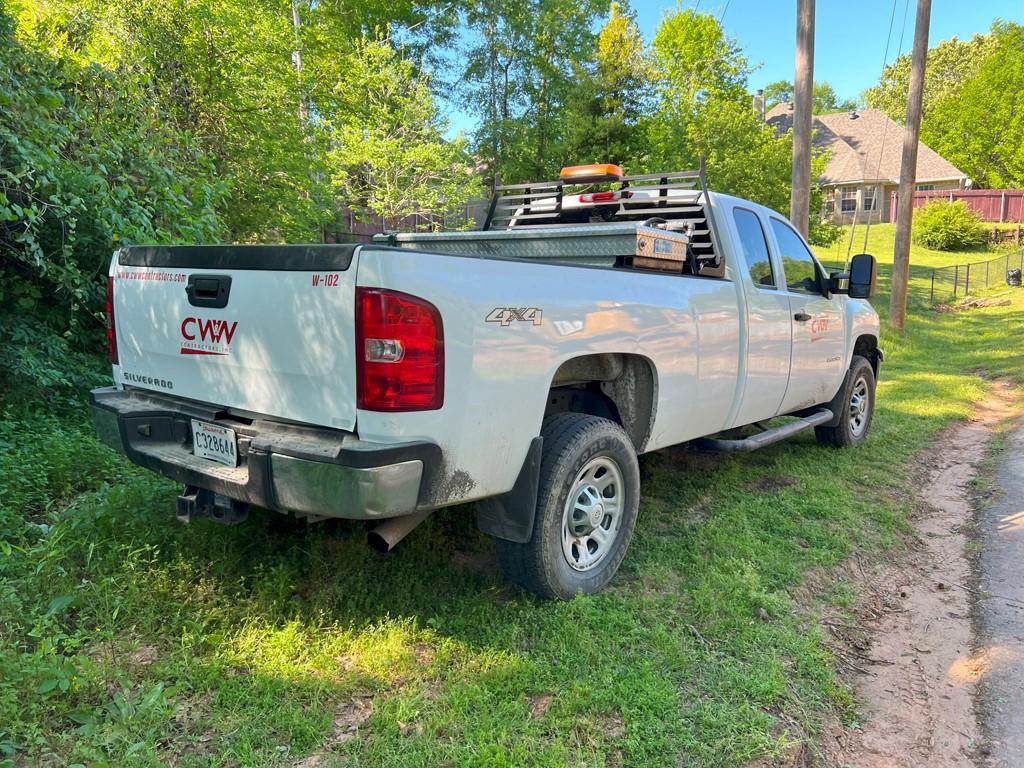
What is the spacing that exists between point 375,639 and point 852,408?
529cm

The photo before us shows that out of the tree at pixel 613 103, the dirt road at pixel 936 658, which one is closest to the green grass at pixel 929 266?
the tree at pixel 613 103

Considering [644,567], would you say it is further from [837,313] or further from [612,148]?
[612,148]

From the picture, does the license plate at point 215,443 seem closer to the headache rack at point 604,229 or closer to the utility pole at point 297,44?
the headache rack at point 604,229

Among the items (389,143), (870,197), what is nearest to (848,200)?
(870,197)

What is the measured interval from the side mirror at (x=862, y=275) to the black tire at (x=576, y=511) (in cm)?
311

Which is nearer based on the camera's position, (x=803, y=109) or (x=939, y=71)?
(x=803, y=109)

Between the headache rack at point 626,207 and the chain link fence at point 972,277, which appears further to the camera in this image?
the chain link fence at point 972,277

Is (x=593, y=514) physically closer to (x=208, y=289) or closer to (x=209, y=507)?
(x=209, y=507)

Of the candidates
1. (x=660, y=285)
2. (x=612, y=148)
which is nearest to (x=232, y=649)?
(x=660, y=285)

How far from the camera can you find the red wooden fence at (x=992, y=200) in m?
38.2

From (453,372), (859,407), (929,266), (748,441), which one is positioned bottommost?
(859,407)

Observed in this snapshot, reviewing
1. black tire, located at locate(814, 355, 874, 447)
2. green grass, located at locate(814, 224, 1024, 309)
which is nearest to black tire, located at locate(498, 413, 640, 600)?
black tire, located at locate(814, 355, 874, 447)

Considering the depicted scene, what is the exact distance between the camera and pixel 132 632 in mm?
3018

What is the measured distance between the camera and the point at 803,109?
1052 centimetres
